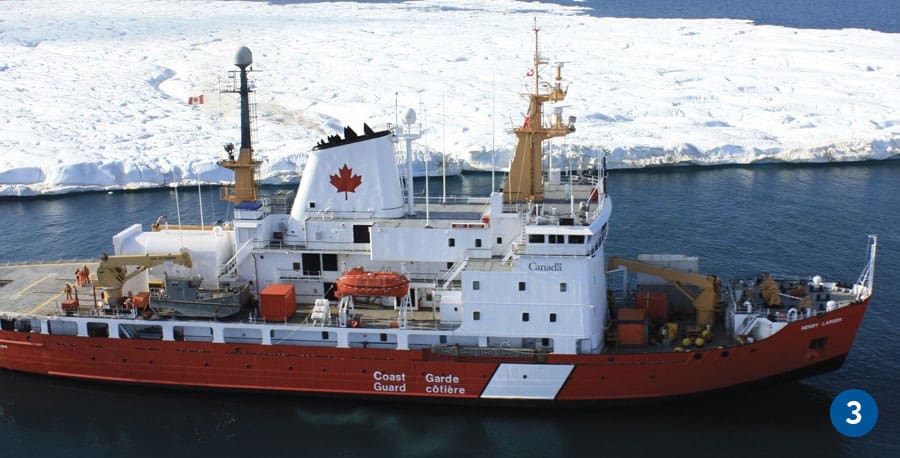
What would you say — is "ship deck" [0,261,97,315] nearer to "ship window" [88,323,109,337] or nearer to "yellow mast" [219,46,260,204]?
"ship window" [88,323,109,337]

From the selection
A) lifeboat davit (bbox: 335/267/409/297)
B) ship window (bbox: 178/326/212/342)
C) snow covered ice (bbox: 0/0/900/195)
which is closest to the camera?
lifeboat davit (bbox: 335/267/409/297)

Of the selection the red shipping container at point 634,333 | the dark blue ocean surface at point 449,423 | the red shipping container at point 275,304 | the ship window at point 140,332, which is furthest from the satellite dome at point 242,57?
the red shipping container at point 634,333

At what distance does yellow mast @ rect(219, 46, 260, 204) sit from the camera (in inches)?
923

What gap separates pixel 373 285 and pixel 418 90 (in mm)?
32259

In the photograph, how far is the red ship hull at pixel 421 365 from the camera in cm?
2069

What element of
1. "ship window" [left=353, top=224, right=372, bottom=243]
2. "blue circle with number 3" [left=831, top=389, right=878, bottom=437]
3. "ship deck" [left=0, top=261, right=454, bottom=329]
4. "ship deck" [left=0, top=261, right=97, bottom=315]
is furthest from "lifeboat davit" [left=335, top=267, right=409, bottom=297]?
"blue circle with number 3" [left=831, top=389, right=878, bottom=437]

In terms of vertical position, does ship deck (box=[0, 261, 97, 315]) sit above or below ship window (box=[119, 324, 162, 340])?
above

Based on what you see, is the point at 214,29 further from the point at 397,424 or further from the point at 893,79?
the point at 397,424

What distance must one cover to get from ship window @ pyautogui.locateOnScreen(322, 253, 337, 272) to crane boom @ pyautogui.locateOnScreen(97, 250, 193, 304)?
3444 millimetres

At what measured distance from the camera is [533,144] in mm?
A: 22656

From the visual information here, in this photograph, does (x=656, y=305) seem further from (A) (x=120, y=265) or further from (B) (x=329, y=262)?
(A) (x=120, y=265)

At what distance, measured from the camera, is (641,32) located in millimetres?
72438

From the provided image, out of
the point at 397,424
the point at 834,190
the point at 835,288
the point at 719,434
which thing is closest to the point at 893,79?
the point at 834,190

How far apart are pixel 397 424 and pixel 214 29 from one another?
188 ft
